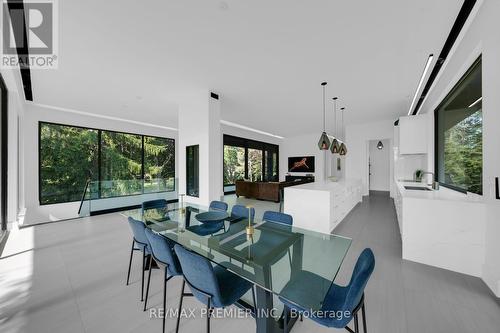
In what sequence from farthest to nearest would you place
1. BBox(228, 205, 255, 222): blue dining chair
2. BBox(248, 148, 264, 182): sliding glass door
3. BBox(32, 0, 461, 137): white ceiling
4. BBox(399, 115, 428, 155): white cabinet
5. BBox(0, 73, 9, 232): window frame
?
1. BBox(248, 148, 264, 182): sliding glass door
2. BBox(399, 115, 428, 155): white cabinet
3. BBox(0, 73, 9, 232): window frame
4. BBox(228, 205, 255, 222): blue dining chair
5. BBox(32, 0, 461, 137): white ceiling

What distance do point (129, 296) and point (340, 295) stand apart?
6.82 ft

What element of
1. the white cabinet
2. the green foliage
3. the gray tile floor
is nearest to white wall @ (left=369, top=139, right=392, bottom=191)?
the white cabinet

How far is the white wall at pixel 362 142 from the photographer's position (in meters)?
6.83

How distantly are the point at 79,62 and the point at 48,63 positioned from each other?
0.53 meters

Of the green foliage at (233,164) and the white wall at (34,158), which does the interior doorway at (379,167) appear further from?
the white wall at (34,158)

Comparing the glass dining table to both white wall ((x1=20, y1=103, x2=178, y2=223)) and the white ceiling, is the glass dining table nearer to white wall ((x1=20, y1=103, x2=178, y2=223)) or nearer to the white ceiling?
the white ceiling

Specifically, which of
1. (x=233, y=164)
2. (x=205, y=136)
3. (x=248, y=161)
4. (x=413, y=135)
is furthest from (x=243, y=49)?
(x=248, y=161)

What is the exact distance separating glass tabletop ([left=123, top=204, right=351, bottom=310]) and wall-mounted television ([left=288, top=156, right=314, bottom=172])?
344 inches

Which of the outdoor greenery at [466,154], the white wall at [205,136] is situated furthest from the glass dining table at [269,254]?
the outdoor greenery at [466,154]

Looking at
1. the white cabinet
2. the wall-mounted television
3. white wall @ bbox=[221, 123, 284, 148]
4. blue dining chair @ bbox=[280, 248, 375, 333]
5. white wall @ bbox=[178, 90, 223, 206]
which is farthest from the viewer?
the wall-mounted television

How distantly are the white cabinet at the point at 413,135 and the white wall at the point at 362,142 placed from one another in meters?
2.10

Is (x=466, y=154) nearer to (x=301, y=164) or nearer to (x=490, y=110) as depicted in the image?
(x=490, y=110)

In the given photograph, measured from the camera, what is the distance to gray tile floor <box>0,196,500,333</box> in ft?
5.24

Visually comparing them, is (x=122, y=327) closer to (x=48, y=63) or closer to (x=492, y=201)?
(x=492, y=201)
